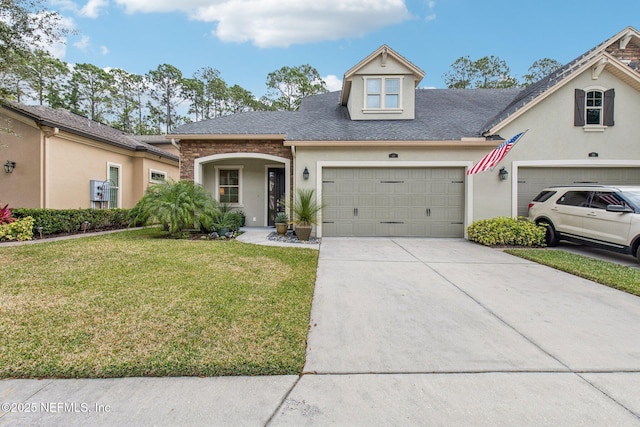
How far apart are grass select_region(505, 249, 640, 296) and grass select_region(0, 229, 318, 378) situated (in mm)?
4883

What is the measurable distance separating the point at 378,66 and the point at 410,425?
11.2m

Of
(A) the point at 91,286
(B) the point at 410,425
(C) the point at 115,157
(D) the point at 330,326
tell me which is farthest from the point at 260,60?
(B) the point at 410,425

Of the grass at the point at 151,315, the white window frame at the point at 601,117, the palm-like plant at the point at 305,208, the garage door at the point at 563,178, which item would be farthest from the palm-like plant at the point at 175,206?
the white window frame at the point at 601,117

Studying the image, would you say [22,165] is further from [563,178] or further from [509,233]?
[563,178]

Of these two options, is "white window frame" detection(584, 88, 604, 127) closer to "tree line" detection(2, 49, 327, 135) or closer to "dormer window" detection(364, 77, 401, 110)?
"dormer window" detection(364, 77, 401, 110)

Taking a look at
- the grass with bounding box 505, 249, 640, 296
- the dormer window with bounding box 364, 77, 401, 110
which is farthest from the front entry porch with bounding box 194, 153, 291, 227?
the grass with bounding box 505, 249, 640, 296

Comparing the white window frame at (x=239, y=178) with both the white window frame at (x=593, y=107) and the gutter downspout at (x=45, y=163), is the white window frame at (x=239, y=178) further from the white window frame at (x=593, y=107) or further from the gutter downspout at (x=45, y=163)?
the white window frame at (x=593, y=107)

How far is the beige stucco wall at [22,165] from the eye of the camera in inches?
371

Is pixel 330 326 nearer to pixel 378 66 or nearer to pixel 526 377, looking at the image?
pixel 526 377

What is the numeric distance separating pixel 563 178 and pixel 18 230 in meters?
16.3

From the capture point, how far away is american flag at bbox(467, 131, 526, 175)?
7855mm

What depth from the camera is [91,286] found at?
423 cm

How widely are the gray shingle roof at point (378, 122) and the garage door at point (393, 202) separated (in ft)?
3.77

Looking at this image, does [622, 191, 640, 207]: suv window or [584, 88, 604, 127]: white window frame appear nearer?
[622, 191, 640, 207]: suv window
